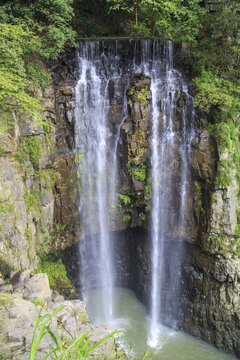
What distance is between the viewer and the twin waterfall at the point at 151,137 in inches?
468

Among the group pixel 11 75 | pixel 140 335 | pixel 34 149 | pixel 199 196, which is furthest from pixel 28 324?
pixel 199 196

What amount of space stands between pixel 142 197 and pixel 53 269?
5.16 metres

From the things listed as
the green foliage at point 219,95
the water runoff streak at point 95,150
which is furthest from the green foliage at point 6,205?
the green foliage at point 219,95

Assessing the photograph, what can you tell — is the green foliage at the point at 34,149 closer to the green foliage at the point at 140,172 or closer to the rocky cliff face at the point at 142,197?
the rocky cliff face at the point at 142,197

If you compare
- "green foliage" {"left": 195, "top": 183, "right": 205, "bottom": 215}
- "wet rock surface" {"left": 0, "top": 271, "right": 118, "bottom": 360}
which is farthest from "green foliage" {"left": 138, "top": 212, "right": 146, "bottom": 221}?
"wet rock surface" {"left": 0, "top": 271, "right": 118, "bottom": 360}

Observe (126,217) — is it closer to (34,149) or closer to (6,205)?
(34,149)

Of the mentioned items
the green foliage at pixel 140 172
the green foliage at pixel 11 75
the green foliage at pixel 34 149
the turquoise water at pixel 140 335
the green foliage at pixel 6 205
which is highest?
the green foliage at pixel 11 75

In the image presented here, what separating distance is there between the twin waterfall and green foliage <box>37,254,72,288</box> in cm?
196

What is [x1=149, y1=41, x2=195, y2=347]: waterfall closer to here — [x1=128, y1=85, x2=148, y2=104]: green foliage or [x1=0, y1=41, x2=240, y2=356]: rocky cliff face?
[x1=0, y1=41, x2=240, y2=356]: rocky cliff face

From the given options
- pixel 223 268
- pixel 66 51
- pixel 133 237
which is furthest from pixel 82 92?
pixel 223 268

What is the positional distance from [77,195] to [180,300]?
709 centimetres

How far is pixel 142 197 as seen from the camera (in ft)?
41.0

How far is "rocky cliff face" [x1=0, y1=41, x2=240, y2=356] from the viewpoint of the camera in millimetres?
10711

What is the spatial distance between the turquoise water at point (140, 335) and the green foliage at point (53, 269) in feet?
8.93
